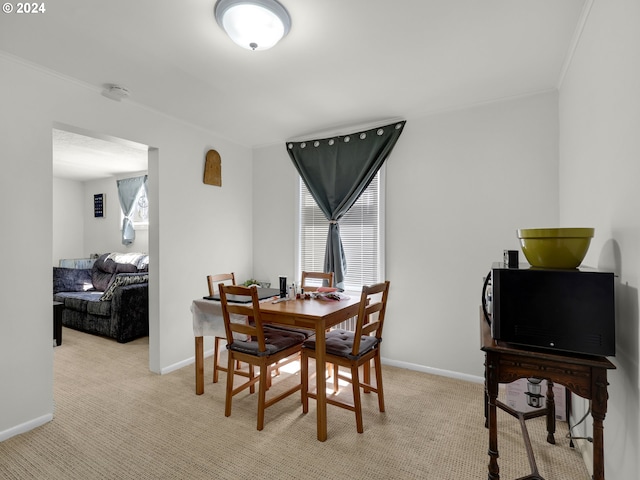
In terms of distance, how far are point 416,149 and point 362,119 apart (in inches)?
24.4

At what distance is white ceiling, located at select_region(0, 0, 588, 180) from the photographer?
1757mm

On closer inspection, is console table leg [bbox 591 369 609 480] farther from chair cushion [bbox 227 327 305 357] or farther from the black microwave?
chair cushion [bbox 227 327 305 357]

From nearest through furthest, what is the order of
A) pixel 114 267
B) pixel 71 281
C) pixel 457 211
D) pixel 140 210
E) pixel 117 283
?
1. pixel 457 211
2. pixel 117 283
3. pixel 114 267
4. pixel 71 281
5. pixel 140 210

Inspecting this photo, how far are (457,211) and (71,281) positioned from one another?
222 inches

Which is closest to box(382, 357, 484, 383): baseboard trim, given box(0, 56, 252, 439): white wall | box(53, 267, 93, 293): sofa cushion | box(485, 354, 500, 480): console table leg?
box(485, 354, 500, 480): console table leg

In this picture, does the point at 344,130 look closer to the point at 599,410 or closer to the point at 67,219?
the point at 599,410

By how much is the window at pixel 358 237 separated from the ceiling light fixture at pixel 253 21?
186 centimetres

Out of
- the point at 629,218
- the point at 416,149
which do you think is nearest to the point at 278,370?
the point at 416,149

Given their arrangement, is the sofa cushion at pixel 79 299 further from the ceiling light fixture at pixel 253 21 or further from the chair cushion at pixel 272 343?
the ceiling light fixture at pixel 253 21

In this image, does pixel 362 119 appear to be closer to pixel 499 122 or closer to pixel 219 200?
pixel 499 122

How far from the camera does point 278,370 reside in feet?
10.4

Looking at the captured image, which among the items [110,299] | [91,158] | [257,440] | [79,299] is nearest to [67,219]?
[91,158]

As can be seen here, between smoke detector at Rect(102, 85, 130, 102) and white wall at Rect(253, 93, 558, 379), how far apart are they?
2.38 meters

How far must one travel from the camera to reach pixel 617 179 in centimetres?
138
